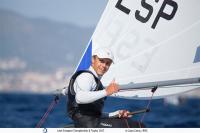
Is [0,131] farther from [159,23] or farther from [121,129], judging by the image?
[159,23]

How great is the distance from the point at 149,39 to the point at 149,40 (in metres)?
0.01

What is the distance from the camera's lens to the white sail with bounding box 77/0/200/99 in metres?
7.38

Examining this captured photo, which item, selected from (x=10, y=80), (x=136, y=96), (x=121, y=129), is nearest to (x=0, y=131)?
(x=121, y=129)

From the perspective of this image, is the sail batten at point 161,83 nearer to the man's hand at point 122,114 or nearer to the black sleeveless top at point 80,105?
the man's hand at point 122,114

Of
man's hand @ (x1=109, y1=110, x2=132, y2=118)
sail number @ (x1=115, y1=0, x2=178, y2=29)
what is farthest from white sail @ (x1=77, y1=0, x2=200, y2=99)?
man's hand @ (x1=109, y1=110, x2=132, y2=118)

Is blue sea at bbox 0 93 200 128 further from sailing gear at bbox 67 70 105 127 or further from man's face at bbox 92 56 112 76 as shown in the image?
man's face at bbox 92 56 112 76

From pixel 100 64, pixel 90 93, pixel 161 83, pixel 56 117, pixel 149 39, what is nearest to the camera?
pixel 90 93

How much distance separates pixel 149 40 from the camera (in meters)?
7.45

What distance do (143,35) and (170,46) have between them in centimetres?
37

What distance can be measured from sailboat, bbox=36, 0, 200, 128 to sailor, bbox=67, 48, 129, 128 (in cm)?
128

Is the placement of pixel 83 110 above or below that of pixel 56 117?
below

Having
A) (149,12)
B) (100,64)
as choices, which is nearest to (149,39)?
(149,12)

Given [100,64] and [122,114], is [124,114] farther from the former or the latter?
[100,64]

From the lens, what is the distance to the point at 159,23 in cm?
747
